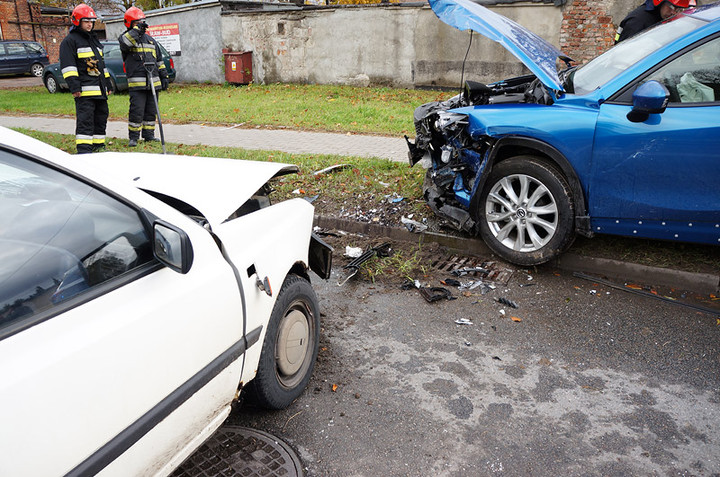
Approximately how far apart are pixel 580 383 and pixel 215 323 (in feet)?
7.18

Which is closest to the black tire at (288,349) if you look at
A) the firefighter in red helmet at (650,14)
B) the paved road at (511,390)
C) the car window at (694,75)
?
the paved road at (511,390)

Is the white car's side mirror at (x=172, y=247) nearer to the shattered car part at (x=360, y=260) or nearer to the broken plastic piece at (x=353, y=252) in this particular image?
the shattered car part at (x=360, y=260)

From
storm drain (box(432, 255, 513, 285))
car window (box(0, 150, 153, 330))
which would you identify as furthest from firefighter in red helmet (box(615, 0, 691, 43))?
car window (box(0, 150, 153, 330))

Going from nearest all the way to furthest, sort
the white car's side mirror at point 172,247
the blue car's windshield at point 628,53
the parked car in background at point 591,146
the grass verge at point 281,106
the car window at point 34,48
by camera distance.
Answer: the white car's side mirror at point 172,247, the parked car in background at point 591,146, the blue car's windshield at point 628,53, the grass verge at point 281,106, the car window at point 34,48

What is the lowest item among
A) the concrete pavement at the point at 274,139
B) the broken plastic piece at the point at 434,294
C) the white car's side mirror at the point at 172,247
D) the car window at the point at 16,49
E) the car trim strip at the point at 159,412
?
the broken plastic piece at the point at 434,294

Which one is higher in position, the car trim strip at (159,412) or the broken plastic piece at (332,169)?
the car trim strip at (159,412)

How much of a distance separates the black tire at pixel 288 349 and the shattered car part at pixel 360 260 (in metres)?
1.49

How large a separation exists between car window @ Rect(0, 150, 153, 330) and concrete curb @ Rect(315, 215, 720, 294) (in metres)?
3.61

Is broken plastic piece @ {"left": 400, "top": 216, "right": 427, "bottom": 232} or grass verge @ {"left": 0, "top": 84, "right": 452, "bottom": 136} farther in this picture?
grass verge @ {"left": 0, "top": 84, "right": 452, "bottom": 136}

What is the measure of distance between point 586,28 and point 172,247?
1415 cm

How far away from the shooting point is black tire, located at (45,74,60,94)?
774 inches

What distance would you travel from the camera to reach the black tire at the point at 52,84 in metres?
19.7

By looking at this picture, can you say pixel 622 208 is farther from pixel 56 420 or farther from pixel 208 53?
pixel 208 53

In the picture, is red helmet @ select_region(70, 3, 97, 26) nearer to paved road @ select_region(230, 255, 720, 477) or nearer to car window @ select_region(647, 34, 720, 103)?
paved road @ select_region(230, 255, 720, 477)
